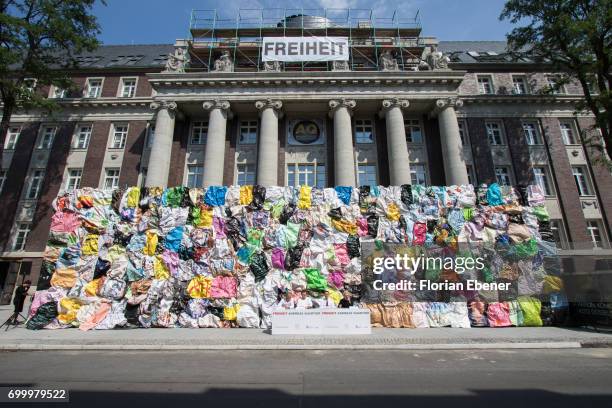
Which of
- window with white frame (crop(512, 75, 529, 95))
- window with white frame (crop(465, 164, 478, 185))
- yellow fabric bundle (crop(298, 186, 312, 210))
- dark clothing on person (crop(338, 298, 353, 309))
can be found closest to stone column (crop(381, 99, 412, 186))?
window with white frame (crop(465, 164, 478, 185))

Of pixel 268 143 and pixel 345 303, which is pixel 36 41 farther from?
pixel 345 303

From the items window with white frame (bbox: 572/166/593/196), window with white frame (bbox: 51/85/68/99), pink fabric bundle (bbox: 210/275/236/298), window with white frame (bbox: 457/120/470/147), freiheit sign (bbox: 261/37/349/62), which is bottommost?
pink fabric bundle (bbox: 210/275/236/298)

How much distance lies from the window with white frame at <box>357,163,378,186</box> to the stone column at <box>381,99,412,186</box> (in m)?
1.78

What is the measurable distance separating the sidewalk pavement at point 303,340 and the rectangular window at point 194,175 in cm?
1520

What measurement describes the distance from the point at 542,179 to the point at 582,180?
3400 mm

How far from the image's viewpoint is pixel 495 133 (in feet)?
85.4

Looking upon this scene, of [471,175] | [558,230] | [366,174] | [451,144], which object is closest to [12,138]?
[366,174]

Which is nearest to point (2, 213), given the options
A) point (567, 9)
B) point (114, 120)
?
point (114, 120)

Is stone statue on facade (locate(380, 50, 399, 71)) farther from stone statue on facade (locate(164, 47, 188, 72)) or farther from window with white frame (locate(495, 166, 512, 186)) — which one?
stone statue on facade (locate(164, 47, 188, 72))

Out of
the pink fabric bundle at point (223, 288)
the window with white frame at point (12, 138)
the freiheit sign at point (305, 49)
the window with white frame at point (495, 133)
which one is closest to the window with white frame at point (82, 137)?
the window with white frame at point (12, 138)

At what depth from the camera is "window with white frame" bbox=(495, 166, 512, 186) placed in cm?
2442

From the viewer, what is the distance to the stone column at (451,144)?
70.3ft

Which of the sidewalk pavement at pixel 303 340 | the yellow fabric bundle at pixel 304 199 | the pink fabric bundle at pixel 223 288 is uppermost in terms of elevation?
the yellow fabric bundle at pixel 304 199

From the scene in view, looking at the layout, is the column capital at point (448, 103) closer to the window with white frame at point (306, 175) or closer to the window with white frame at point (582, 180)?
the window with white frame at point (306, 175)
